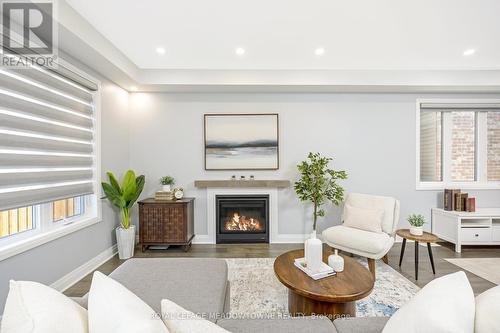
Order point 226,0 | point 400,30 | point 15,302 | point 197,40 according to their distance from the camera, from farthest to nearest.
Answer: point 197,40
point 400,30
point 226,0
point 15,302

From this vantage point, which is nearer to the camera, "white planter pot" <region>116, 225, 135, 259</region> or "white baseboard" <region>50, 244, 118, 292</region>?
"white baseboard" <region>50, 244, 118, 292</region>

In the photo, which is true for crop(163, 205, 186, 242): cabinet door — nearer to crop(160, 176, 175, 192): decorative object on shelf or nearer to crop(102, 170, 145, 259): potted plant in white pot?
crop(160, 176, 175, 192): decorative object on shelf

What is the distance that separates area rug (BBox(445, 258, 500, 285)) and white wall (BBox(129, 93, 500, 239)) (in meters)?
0.89

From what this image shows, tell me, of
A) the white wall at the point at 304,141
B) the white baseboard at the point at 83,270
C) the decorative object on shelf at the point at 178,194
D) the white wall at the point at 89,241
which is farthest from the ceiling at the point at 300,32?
the white baseboard at the point at 83,270

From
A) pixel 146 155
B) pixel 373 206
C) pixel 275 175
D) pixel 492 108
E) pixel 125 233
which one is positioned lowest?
pixel 125 233

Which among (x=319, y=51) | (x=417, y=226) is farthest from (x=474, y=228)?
(x=319, y=51)

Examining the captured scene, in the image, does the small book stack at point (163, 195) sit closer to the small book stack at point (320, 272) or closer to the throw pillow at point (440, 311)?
the small book stack at point (320, 272)

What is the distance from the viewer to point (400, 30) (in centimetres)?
239

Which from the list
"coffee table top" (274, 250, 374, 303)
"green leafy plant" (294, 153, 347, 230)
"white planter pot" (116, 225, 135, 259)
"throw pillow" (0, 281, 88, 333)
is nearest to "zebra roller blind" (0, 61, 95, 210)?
"white planter pot" (116, 225, 135, 259)

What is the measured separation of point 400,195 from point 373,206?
120cm

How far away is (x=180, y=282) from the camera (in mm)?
1479

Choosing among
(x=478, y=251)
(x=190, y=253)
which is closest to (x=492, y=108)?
(x=478, y=251)

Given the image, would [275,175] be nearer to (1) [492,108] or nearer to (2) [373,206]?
(2) [373,206]

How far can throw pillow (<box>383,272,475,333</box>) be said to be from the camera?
733 millimetres
